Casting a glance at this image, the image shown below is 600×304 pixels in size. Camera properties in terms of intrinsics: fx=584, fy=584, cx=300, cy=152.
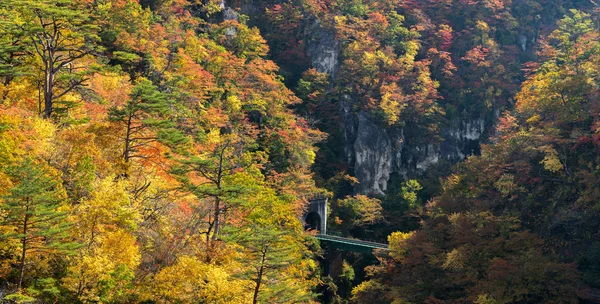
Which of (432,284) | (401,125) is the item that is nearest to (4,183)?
(432,284)

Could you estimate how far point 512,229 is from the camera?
90.6ft

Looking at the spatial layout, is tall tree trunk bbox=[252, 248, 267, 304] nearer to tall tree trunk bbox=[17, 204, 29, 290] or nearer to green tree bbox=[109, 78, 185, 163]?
green tree bbox=[109, 78, 185, 163]

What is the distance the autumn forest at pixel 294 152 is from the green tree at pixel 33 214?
0.23ft

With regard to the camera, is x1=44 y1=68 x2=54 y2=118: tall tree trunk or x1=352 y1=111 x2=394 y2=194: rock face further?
x1=352 y1=111 x2=394 y2=194: rock face

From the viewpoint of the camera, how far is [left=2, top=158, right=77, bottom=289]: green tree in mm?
14398

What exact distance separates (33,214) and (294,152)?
2526cm

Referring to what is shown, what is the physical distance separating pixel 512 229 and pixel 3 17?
24.3 meters

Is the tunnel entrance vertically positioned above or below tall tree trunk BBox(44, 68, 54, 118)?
below

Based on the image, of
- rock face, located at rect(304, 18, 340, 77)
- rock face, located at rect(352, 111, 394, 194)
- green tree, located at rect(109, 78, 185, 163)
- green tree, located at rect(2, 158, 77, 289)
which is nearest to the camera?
green tree, located at rect(2, 158, 77, 289)

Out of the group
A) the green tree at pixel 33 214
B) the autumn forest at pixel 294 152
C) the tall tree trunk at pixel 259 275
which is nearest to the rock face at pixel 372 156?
the autumn forest at pixel 294 152

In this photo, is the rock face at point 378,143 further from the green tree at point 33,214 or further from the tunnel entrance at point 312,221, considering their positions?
the green tree at point 33,214

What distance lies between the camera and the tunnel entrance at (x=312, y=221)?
132ft

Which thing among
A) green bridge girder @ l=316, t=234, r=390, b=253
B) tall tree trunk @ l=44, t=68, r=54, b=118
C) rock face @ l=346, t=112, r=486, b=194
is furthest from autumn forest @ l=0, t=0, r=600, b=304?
green bridge girder @ l=316, t=234, r=390, b=253

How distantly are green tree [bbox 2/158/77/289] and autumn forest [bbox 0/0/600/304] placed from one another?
69 mm
